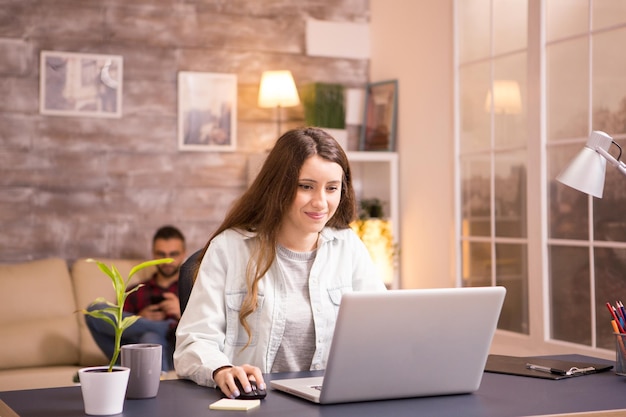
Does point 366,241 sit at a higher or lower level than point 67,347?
higher

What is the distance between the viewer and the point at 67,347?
175 inches

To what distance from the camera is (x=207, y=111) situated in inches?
204

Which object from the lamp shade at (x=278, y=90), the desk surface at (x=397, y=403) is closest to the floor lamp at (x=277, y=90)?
the lamp shade at (x=278, y=90)

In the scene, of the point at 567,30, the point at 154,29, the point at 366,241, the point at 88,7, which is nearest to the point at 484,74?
the point at 567,30

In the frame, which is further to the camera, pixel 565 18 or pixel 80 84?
pixel 80 84

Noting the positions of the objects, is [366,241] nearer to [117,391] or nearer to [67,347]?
[67,347]

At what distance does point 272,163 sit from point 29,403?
89 centimetres

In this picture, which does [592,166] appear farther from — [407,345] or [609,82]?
[609,82]

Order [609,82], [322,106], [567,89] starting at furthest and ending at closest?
[322,106], [567,89], [609,82]

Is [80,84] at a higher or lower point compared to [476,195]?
higher

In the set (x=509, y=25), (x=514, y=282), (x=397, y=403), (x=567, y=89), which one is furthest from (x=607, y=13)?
(x=397, y=403)

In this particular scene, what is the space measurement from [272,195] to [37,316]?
261 centimetres

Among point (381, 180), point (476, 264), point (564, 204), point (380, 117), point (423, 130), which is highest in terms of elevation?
point (380, 117)

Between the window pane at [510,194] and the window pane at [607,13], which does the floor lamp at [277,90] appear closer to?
the window pane at [510,194]
